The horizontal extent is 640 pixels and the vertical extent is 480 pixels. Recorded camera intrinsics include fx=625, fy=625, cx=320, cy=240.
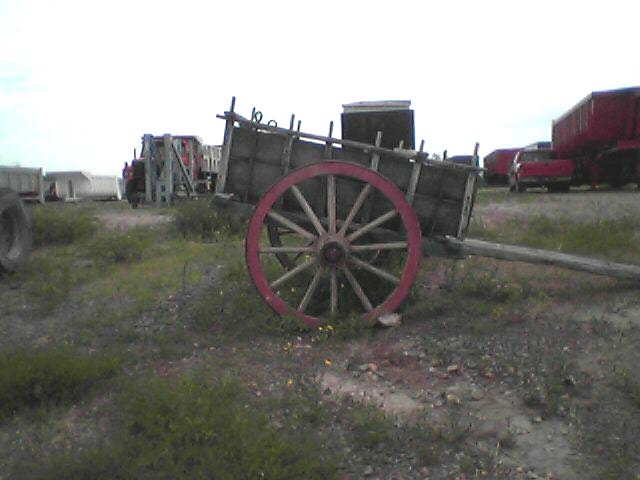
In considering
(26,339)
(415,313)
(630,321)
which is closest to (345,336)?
(415,313)

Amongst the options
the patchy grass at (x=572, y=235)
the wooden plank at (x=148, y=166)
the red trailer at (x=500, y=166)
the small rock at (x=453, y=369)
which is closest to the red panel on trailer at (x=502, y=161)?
the red trailer at (x=500, y=166)

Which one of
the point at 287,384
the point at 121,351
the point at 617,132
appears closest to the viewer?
the point at 287,384

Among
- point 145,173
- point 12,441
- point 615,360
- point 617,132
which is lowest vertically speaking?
point 12,441

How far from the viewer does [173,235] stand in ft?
37.4

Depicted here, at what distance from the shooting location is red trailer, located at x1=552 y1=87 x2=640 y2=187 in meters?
17.0

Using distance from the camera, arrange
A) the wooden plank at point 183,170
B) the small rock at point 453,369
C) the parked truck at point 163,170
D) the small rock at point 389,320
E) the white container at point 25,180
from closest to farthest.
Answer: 1. the small rock at point 453,369
2. the small rock at point 389,320
3. the parked truck at point 163,170
4. the wooden plank at point 183,170
5. the white container at point 25,180

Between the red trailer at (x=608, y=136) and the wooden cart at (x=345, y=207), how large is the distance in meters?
12.5

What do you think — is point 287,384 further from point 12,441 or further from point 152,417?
point 12,441

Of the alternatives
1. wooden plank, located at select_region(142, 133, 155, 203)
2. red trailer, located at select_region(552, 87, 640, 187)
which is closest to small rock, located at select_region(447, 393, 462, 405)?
red trailer, located at select_region(552, 87, 640, 187)

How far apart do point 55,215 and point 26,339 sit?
6.37 m

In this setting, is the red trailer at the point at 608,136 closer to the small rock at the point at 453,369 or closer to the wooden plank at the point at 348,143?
the wooden plank at the point at 348,143

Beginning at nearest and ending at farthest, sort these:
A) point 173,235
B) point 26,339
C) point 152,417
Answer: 1. point 152,417
2. point 26,339
3. point 173,235

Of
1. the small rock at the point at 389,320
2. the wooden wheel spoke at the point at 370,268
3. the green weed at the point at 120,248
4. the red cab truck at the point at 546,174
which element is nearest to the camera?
the small rock at the point at 389,320

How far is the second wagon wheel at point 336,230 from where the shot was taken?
5.74 metres
